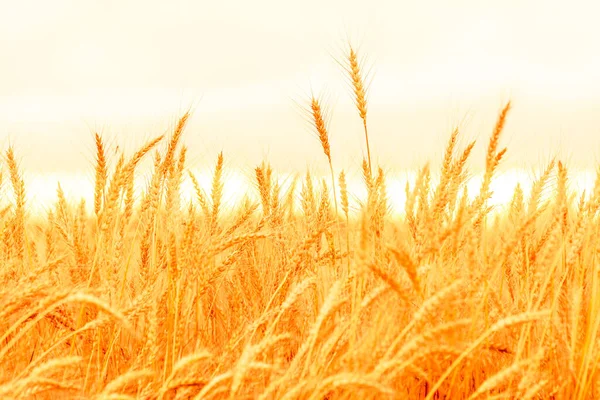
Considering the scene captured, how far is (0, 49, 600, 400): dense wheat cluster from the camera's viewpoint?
1630 millimetres

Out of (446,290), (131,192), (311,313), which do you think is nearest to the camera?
(446,290)

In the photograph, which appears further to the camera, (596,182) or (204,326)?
(204,326)

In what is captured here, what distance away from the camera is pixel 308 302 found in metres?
2.89

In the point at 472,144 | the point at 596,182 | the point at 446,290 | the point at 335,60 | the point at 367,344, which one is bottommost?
the point at 367,344

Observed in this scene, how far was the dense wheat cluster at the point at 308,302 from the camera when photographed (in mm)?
1630

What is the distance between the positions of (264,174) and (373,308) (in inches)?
58.5

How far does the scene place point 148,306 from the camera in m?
2.22

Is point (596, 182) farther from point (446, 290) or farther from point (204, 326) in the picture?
point (204, 326)

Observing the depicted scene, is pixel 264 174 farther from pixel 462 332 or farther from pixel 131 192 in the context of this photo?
pixel 462 332

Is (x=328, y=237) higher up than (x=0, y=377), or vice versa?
(x=328, y=237)

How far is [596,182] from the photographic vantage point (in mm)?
2576

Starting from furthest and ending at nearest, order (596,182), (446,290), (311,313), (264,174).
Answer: (264,174), (311,313), (596,182), (446,290)

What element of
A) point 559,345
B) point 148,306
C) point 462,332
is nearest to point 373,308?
point 462,332

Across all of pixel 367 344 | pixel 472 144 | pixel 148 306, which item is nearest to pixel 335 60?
pixel 472 144
